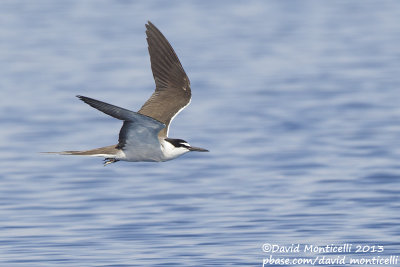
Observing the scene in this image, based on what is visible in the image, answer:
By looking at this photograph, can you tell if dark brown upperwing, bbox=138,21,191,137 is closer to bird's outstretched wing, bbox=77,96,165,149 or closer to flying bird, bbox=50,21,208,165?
flying bird, bbox=50,21,208,165

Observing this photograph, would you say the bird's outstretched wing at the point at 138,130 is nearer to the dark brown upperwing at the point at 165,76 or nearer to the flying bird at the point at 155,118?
the flying bird at the point at 155,118

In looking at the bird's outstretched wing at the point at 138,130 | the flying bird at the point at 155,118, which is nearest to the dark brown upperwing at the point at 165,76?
the flying bird at the point at 155,118

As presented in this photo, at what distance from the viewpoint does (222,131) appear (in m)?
21.9

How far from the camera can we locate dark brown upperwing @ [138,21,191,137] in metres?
14.8

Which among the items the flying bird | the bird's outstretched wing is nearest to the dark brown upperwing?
the flying bird

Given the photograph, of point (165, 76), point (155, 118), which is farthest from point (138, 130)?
point (165, 76)

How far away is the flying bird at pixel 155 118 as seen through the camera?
12766 millimetres

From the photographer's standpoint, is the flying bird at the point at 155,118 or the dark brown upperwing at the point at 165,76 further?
the dark brown upperwing at the point at 165,76

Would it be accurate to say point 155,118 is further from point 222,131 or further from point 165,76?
point 222,131

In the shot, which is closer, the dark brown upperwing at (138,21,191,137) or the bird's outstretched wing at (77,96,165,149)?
the bird's outstretched wing at (77,96,165,149)

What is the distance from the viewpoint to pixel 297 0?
47906 millimetres

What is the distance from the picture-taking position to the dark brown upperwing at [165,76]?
1481cm

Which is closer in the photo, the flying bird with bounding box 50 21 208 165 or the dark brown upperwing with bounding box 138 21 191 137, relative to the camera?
the flying bird with bounding box 50 21 208 165

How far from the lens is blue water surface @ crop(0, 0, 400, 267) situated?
47.1 feet
